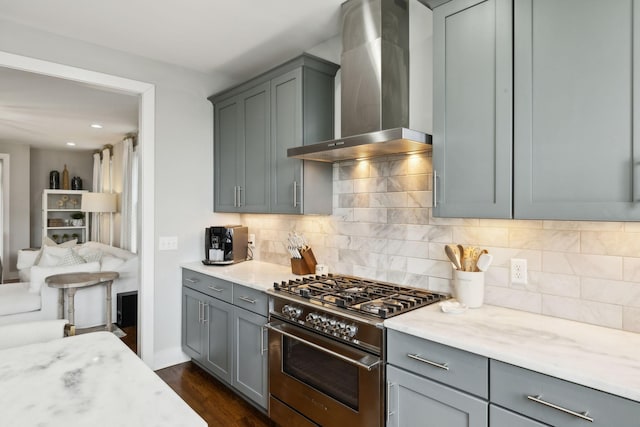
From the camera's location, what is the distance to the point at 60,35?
108 inches

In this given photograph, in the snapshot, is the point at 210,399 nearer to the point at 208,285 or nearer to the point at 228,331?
the point at 228,331

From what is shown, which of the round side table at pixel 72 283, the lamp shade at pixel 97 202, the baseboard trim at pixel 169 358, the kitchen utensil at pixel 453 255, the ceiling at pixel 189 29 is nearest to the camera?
the kitchen utensil at pixel 453 255

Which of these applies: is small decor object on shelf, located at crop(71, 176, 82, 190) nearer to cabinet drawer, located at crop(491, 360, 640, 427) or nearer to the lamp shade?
the lamp shade

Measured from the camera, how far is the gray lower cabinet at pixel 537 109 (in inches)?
52.1

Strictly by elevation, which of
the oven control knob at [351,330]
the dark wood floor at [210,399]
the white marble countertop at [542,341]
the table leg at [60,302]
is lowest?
the dark wood floor at [210,399]

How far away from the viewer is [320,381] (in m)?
1.99

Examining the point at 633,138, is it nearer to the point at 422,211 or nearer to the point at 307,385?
the point at 422,211

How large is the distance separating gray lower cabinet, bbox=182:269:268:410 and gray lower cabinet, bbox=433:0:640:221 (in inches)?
54.6

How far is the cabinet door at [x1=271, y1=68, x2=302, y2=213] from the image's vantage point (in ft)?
8.59

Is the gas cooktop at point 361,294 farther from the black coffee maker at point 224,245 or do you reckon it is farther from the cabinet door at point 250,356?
the black coffee maker at point 224,245

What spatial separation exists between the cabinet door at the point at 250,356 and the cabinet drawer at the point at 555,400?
56.6 inches

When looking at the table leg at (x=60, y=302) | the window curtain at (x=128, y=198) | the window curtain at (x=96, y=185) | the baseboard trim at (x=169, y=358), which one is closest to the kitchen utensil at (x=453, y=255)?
the baseboard trim at (x=169, y=358)

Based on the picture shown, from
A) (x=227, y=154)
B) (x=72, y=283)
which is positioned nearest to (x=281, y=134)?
(x=227, y=154)

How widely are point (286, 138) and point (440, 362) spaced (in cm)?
182
